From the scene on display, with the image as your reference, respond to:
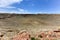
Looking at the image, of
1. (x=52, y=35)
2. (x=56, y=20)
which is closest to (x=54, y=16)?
(x=56, y=20)

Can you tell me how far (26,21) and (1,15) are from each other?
11.7 feet

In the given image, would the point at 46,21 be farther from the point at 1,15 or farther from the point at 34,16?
the point at 1,15

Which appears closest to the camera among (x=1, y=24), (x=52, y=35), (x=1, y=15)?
(x=52, y=35)

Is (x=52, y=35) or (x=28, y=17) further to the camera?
(x=28, y=17)

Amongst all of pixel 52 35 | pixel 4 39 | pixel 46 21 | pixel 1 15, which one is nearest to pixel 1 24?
pixel 1 15

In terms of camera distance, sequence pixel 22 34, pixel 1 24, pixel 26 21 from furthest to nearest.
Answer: pixel 26 21 → pixel 1 24 → pixel 22 34

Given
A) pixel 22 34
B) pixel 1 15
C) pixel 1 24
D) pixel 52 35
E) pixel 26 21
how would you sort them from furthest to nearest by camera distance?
pixel 26 21 → pixel 1 15 → pixel 1 24 → pixel 52 35 → pixel 22 34

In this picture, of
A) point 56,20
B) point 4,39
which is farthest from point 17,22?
point 4,39

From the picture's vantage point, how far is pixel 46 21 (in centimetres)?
2831

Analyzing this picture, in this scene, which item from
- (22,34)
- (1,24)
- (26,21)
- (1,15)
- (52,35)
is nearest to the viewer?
(22,34)

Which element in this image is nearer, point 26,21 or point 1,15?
point 1,15

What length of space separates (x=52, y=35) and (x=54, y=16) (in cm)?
1398

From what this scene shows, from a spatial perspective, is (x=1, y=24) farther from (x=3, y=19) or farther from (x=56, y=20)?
(x=56, y=20)

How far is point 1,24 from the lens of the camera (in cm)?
2331
